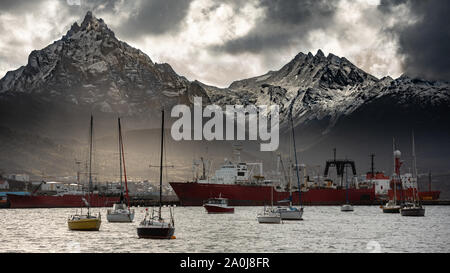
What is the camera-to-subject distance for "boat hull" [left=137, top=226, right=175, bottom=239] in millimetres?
51031

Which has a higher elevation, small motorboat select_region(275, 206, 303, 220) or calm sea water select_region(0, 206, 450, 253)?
small motorboat select_region(275, 206, 303, 220)

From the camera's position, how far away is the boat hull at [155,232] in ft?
167

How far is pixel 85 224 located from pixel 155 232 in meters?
16.2

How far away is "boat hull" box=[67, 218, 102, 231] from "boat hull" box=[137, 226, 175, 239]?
550 inches

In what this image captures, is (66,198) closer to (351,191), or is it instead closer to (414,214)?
(351,191)

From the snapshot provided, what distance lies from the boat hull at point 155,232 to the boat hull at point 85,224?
14.0 m

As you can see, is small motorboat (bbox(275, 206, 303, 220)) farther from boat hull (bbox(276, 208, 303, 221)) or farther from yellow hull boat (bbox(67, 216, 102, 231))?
yellow hull boat (bbox(67, 216, 102, 231))

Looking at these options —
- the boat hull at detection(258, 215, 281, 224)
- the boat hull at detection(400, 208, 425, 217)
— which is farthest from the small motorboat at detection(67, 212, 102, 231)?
the boat hull at detection(400, 208, 425, 217)

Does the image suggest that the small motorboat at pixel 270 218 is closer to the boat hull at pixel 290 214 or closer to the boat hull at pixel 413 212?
the boat hull at pixel 290 214

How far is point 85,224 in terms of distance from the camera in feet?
211

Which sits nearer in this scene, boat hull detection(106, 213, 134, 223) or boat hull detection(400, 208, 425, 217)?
boat hull detection(106, 213, 134, 223)

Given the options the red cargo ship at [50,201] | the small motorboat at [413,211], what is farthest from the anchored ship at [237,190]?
the small motorboat at [413,211]
